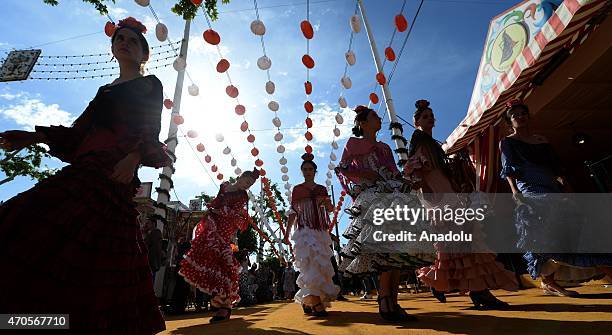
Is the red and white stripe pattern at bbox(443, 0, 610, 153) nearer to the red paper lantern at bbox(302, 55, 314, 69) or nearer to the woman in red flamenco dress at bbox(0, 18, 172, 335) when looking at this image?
the red paper lantern at bbox(302, 55, 314, 69)

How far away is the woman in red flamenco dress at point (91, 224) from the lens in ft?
3.97

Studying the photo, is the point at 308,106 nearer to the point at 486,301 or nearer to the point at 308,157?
the point at 308,157

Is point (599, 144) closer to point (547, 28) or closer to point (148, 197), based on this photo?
point (547, 28)

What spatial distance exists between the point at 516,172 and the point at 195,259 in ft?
14.2

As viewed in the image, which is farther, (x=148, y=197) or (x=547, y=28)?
(x=148, y=197)

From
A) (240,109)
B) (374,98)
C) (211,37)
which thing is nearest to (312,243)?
(211,37)

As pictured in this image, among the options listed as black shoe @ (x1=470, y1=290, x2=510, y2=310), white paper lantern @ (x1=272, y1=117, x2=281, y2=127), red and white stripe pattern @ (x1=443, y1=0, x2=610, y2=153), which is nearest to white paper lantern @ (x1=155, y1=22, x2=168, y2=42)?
white paper lantern @ (x1=272, y1=117, x2=281, y2=127)

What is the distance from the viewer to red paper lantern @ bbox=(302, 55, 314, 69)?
6817 mm

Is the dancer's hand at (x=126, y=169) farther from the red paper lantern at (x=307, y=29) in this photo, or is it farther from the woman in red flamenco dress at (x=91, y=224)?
the red paper lantern at (x=307, y=29)

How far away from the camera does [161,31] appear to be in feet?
21.4

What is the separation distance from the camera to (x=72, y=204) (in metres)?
1.36

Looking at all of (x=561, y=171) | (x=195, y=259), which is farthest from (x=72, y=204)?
(x=561, y=171)

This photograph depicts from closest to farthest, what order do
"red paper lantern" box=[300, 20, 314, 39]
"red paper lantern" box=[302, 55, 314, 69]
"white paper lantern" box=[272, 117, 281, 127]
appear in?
"red paper lantern" box=[300, 20, 314, 39] → "red paper lantern" box=[302, 55, 314, 69] → "white paper lantern" box=[272, 117, 281, 127]

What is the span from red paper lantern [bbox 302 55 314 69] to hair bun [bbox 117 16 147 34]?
5089mm
